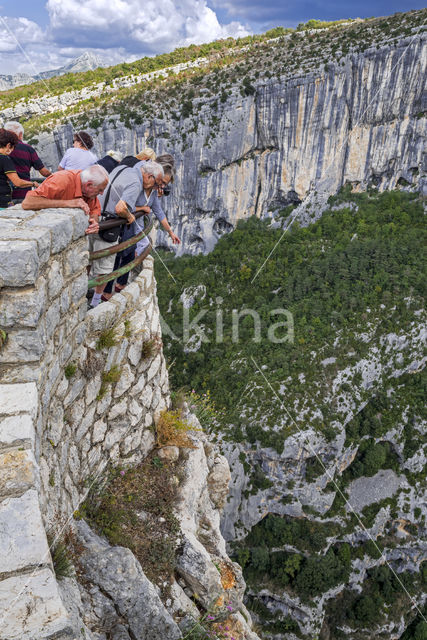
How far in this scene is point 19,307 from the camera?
231cm

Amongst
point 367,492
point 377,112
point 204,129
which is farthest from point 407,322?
point 204,129

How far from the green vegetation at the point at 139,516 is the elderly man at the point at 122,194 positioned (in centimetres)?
171

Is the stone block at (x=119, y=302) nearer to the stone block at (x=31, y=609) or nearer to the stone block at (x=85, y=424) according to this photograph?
the stone block at (x=85, y=424)

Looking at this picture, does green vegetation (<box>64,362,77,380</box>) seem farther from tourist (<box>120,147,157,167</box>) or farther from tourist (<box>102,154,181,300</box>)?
tourist (<box>120,147,157,167</box>)

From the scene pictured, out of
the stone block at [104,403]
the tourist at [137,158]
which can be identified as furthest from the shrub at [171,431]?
the tourist at [137,158]

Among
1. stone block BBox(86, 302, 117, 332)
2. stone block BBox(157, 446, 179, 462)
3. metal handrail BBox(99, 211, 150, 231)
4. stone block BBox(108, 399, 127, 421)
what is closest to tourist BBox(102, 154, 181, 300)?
stone block BBox(86, 302, 117, 332)

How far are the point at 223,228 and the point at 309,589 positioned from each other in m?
33.9

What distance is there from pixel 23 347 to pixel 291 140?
4251 centimetres

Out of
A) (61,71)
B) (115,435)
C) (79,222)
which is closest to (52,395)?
(115,435)

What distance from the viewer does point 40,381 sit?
8.12 feet

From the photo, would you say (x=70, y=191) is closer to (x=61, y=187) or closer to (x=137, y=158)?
(x=61, y=187)

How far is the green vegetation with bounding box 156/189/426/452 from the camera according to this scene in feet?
92.5

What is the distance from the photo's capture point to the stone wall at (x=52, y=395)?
1790 millimetres

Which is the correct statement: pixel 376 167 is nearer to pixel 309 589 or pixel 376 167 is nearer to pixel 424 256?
pixel 424 256
